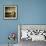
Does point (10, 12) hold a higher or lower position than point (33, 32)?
higher

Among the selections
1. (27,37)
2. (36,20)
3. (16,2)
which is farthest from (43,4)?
(27,37)

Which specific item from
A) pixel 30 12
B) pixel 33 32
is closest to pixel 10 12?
pixel 30 12

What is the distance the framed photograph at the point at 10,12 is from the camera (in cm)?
479

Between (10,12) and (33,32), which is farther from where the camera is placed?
(10,12)

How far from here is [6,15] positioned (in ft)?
15.7

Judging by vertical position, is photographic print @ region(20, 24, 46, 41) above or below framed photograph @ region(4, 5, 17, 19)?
below

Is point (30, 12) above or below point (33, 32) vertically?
above

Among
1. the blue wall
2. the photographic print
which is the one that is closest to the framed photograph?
the blue wall

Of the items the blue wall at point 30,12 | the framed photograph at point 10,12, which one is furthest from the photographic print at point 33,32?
the framed photograph at point 10,12

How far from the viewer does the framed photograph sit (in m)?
4.79

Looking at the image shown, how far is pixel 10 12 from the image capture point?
189 inches

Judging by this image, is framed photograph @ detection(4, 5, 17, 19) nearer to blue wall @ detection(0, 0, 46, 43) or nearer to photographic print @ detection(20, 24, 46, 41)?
blue wall @ detection(0, 0, 46, 43)

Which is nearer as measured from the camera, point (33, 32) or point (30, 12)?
point (33, 32)

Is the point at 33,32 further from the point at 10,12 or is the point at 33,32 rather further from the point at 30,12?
the point at 10,12
